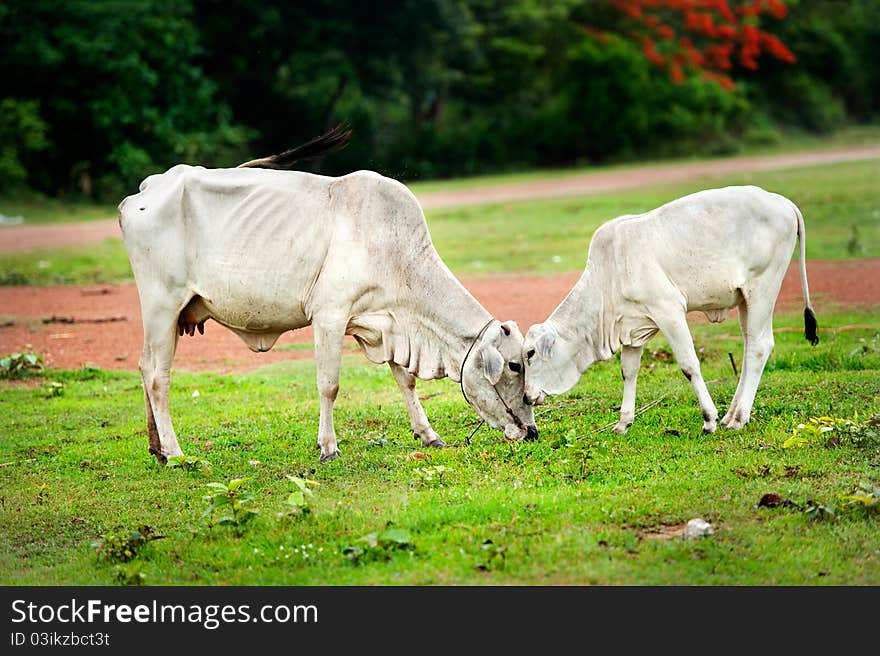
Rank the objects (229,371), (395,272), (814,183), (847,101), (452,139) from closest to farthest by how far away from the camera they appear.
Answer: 1. (395,272)
2. (229,371)
3. (814,183)
4. (452,139)
5. (847,101)

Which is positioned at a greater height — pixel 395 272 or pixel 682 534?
pixel 395 272

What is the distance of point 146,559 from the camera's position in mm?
6395

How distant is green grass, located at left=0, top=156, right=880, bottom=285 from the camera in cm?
1725

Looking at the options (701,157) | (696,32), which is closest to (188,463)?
(701,157)

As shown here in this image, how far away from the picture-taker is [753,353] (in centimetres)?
826

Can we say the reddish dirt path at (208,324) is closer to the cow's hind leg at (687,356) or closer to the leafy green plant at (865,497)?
the cow's hind leg at (687,356)

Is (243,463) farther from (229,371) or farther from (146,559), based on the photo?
(229,371)

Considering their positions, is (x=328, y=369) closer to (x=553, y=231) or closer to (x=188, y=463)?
(x=188, y=463)

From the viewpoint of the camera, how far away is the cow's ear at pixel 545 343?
7.99m

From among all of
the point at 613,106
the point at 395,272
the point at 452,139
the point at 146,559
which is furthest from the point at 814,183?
the point at 146,559

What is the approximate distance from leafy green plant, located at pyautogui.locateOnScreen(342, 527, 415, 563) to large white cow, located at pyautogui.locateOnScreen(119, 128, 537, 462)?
1925 millimetres

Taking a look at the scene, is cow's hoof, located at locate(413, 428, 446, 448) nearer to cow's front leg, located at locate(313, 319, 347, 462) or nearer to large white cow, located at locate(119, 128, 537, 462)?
large white cow, located at locate(119, 128, 537, 462)

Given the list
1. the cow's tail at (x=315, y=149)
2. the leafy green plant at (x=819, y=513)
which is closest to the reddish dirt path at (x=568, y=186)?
the cow's tail at (x=315, y=149)

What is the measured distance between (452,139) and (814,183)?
1202 centimetres
